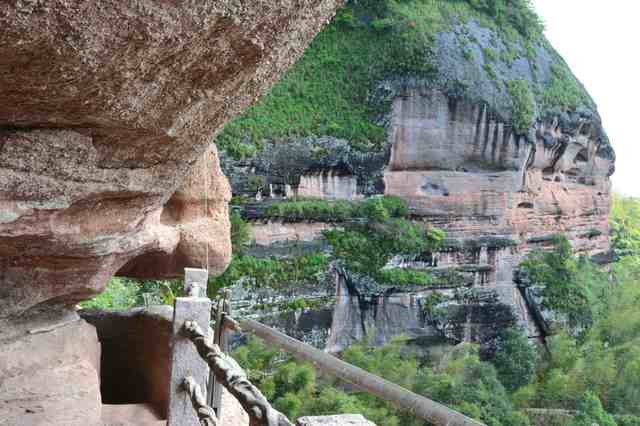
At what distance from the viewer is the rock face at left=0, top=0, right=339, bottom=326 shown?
163 cm

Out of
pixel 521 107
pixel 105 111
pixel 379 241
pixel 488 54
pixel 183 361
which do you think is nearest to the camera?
pixel 105 111

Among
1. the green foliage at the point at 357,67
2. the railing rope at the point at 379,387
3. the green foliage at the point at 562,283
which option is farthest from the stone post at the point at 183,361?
the green foliage at the point at 562,283

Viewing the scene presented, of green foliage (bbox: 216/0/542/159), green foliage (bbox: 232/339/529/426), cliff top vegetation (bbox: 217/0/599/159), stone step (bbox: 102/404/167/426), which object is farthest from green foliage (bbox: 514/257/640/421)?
stone step (bbox: 102/404/167/426)

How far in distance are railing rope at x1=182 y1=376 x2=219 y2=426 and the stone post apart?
0.16 feet

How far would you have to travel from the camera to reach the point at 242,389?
1672 mm

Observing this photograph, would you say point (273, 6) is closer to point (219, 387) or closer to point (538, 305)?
point (219, 387)

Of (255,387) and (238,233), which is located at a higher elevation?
(255,387)

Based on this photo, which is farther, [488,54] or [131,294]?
[488,54]

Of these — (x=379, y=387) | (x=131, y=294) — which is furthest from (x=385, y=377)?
(x=379, y=387)

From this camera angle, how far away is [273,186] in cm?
1781

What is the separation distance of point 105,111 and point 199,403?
3.94ft

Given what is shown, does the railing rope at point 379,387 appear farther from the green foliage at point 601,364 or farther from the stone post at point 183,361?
the green foliage at point 601,364

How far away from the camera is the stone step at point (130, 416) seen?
10.6 feet

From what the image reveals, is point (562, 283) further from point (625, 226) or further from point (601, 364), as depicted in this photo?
point (625, 226)
